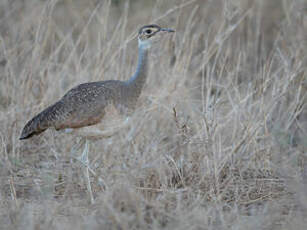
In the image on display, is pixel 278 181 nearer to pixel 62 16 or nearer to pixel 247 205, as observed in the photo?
pixel 247 205

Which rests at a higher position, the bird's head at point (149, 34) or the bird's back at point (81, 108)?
the bird's head at point (149, 34)

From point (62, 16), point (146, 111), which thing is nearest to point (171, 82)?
point (146, 111)

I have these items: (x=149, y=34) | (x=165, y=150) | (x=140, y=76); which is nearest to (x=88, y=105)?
(x=140, y=76)

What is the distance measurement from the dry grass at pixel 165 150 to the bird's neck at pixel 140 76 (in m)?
0.37

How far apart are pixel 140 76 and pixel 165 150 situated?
74cm

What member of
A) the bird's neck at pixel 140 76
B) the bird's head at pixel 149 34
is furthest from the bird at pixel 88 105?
the bird's head at pixel 149 34

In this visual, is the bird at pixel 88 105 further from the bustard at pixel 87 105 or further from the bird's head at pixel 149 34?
the bird's head at pixel 149 34

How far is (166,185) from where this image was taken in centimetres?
394

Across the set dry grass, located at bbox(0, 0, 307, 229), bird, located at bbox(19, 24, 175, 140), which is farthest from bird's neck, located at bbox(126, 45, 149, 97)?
dry grass, located at bbox(0, 0, 307, 229)

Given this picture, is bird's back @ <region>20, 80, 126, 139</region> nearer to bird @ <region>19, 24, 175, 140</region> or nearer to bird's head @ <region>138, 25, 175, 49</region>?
bird @ <region>19, 24, 175, 140</region>

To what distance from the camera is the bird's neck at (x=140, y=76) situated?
186 inches

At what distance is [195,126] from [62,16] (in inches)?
191

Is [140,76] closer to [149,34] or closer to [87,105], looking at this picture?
[149,34]

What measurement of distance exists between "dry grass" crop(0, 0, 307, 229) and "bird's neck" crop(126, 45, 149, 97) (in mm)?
370
